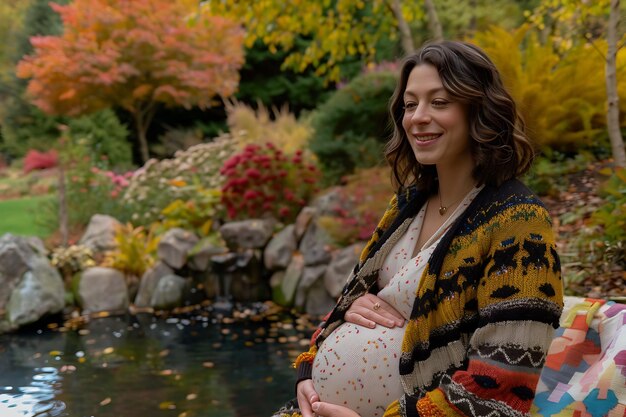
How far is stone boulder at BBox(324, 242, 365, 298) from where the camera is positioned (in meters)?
6.30

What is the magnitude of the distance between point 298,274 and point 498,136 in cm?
534

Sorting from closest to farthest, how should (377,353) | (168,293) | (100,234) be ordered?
(377,353), (168,293), (100,234)

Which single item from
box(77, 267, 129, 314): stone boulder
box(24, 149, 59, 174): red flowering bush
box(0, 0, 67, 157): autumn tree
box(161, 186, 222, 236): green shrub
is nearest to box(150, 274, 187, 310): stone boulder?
box(77, 267, 129, 314): stone boulder

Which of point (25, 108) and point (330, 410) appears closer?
point (330, 410)

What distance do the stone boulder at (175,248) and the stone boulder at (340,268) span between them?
6.09 ft

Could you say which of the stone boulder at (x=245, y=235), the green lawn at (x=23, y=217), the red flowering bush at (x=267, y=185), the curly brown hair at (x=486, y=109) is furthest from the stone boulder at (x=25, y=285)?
the curly brown hair at (x=486, y=109)

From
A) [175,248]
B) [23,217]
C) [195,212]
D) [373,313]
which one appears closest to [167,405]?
[373,313]

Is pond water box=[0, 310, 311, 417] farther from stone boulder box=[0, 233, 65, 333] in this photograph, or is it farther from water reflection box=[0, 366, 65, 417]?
stone boulder box=[0, 233, 65, 333]

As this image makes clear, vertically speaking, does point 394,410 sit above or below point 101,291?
above

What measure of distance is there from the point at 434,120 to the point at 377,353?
2.16ft

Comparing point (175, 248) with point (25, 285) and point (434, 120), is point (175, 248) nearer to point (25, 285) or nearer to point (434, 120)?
point (25, 285)

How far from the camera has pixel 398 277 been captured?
181 cm

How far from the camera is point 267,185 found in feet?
25.4

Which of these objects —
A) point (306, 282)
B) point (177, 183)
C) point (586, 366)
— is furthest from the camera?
point (177, 183)
